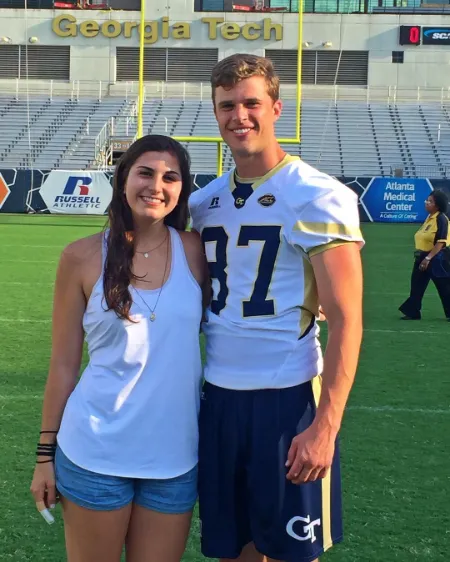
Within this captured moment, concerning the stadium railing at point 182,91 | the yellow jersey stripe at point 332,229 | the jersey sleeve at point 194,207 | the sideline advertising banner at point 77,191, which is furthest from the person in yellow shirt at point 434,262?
the stadium railing at point 182,91

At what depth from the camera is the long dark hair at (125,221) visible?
86.8 inches

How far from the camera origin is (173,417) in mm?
2232

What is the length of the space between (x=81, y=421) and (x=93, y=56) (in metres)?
31.1

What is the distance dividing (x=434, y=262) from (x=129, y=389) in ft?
24.0

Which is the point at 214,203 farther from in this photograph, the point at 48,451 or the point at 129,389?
the point at 48,451

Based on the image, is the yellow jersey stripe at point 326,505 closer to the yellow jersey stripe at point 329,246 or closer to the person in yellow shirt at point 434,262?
the yellow jersey stripe at point 329,246

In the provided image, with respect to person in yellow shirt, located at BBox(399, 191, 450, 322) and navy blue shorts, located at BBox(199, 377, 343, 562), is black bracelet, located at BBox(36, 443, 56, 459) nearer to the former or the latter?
navy blue shorts, located at BBox(199, 377, 343, 562)

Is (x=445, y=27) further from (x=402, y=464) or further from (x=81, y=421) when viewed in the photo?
(x=81, y=421)

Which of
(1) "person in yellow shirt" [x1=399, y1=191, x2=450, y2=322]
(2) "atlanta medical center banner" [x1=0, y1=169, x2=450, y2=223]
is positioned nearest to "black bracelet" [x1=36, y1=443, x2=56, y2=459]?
(1) "person in yellow shirt" [x1=399, y1=191, x2=450, y2=322]

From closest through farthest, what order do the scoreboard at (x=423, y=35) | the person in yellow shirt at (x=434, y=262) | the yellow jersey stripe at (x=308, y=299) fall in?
the yellow jersey stripe at (x=308, y=299)
the person in yellow shirt at (x=434, y=262)
the scoreboard at (x=423, y=35)

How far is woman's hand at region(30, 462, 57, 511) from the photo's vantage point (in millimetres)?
2281

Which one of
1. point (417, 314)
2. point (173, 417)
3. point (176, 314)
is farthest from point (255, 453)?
point (417, 314)

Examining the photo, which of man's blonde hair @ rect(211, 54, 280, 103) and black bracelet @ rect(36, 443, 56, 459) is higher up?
man's blonde hair @ rect(211, 54, 280, 103)

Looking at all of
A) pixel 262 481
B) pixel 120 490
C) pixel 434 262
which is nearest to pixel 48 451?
pixel 120 490
